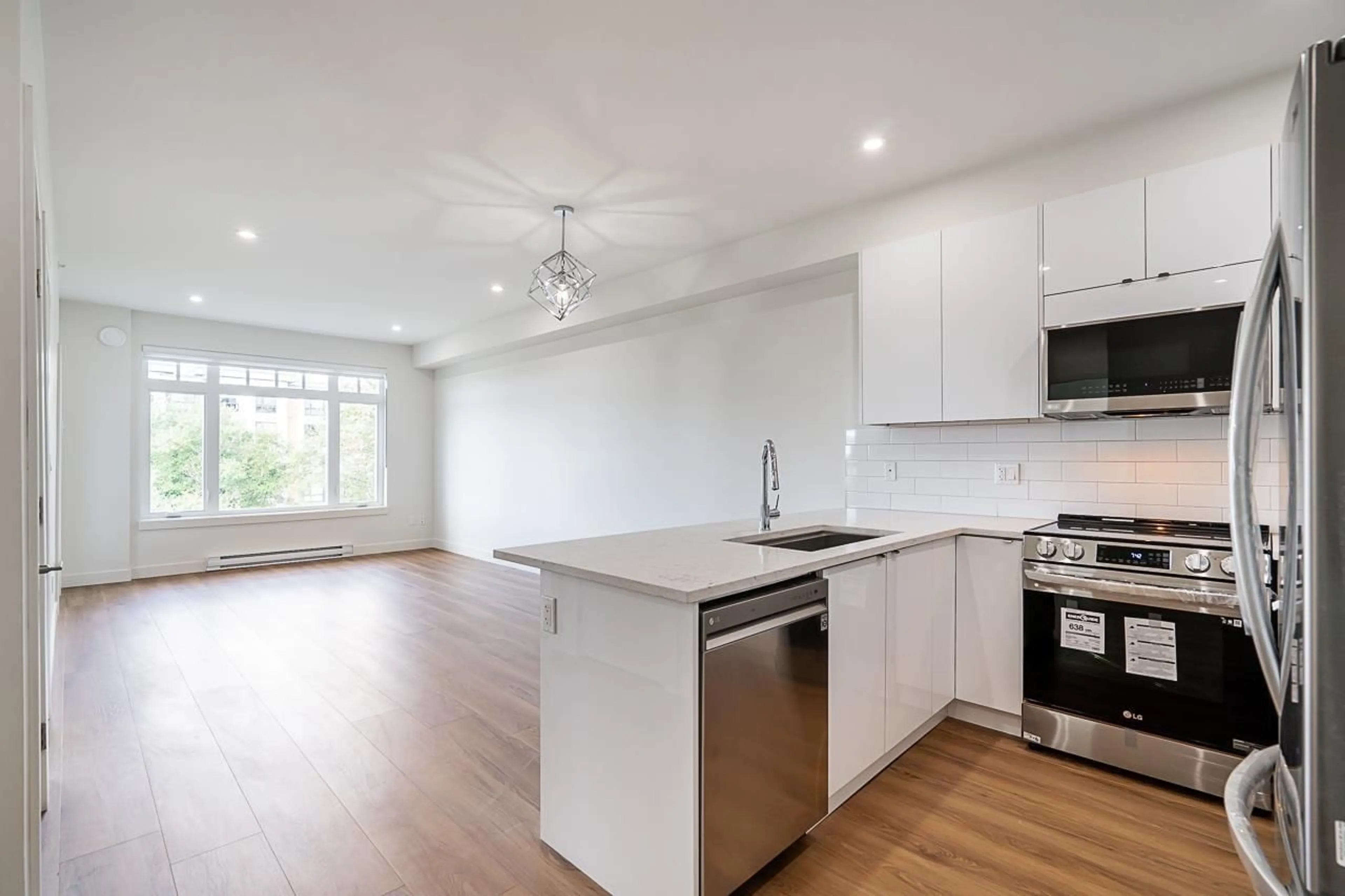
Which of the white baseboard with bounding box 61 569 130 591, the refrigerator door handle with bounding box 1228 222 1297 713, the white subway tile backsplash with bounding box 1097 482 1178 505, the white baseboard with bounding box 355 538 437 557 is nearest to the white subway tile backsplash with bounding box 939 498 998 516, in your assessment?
the white subway tile backsplash with bounding box 1097 482 1178 505

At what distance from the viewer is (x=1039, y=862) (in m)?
1.88

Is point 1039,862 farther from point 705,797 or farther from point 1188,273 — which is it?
point 1188,273

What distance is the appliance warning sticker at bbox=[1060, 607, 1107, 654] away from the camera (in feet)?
7.82

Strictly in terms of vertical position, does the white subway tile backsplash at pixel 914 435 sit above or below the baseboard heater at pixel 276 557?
above

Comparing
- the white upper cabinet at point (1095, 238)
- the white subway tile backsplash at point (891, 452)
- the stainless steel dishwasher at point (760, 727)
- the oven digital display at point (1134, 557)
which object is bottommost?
the stainless steel dishwasher at point (760, 727)

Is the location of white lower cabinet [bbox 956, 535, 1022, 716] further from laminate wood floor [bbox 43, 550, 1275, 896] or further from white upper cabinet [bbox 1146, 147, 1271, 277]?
white upper cabinet [bbox 1146, 147, 1271, 277]

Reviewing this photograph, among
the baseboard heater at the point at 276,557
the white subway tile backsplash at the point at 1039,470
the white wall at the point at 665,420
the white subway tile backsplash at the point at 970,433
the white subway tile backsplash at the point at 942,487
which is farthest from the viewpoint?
the baseboard heater at the point at 276,557

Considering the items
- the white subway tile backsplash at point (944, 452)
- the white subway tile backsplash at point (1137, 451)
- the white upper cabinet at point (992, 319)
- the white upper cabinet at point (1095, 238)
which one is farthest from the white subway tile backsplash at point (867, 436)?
the white upper cabinet at point (1095, 238)

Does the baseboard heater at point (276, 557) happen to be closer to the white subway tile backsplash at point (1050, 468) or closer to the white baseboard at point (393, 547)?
the white baseboard at point (393, 547)

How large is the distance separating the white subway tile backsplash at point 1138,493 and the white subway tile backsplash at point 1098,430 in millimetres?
207

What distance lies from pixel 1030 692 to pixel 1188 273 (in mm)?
1815

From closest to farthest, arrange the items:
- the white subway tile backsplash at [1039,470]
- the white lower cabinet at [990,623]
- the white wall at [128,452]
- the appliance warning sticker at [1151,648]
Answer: the appliance warning sticker at [1151,648] < the white lower cabinet at [990,623] < the white subway tile backsplash at [1039,470] < the white wall at [128,452]

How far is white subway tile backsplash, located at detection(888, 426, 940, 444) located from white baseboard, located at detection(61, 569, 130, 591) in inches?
289

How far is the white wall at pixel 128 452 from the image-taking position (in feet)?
18.9
